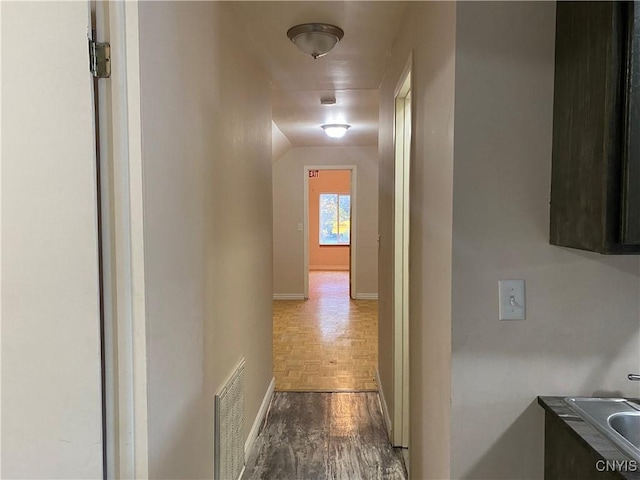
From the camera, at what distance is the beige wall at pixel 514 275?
122 centimetres

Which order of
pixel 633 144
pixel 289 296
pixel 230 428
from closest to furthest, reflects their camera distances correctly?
pixel 633 144 → pixel 230 428 → pixel 289 296

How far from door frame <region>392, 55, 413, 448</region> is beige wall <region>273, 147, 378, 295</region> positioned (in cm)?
411

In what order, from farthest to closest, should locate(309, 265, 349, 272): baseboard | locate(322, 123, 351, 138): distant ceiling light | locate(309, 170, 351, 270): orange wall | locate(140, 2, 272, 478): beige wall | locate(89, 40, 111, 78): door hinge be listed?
locate(309, 265, 349, 272): baseboard, locate(309, 170, 351, 270): orange wall, locate(322, 123, 351, 138): distant ceiling light, locate(140, 2, 272, 478): beige wall, locate(89, 40, 111, 78): door hinge

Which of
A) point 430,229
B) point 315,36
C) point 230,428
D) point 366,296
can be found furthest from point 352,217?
point 430,229

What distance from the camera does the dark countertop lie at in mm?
958

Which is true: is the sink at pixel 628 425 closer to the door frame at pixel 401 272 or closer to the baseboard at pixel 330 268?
the door frame at pixel 401 272

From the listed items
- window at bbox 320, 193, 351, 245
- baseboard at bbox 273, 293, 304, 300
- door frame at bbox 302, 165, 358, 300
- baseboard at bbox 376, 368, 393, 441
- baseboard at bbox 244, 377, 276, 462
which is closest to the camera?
baseboard at bbox 244, 377, 276, 462

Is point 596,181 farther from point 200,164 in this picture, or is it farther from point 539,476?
point 200,164

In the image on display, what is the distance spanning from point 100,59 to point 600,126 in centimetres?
123

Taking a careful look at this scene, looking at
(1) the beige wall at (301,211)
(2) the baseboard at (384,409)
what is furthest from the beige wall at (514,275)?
(1) the beige wall at (301,211)

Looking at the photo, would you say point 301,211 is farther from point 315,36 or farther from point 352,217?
point 315,36

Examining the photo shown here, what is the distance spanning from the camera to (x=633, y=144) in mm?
968

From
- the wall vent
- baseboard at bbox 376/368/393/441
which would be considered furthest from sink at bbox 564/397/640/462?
baseboard at bbox 376/368/393/441

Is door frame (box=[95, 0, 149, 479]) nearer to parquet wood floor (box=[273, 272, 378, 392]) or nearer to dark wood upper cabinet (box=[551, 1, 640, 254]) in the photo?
dark wood upper cabinet (box=[551, 1, 640, 254])
